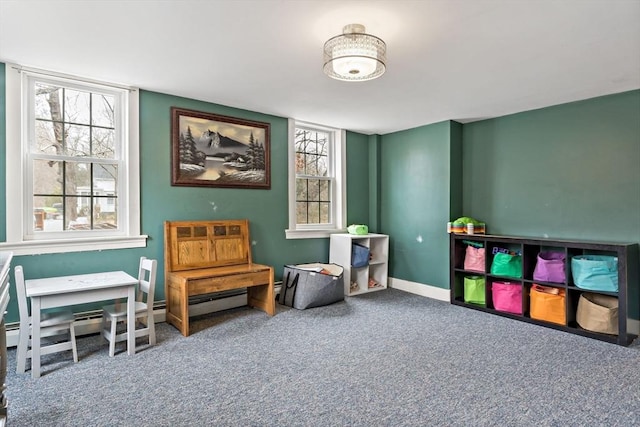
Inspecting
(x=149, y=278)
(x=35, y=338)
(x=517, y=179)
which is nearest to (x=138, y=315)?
(x=149, y=278)

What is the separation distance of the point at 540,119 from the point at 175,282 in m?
4.32

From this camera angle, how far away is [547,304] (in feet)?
12.2

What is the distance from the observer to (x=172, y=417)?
2.06 meters

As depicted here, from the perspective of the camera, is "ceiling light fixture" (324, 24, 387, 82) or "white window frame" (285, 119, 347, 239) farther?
"white window frame" (285, 119, 347, 239)

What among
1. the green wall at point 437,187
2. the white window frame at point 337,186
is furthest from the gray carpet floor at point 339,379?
the white window frame at point 337,186

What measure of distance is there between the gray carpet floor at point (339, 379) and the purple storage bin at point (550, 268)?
0.51 m

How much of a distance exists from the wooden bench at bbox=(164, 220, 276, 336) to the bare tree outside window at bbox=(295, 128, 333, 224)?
1.09 meters

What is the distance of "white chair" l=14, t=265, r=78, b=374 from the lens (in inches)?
99.8

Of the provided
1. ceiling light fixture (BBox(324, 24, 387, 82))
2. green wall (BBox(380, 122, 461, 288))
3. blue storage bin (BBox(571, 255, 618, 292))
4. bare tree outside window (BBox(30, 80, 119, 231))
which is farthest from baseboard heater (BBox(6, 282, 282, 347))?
blue storage bin (BBox(571, 255, 618, 292))

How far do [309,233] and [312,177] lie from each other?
80 centimetres

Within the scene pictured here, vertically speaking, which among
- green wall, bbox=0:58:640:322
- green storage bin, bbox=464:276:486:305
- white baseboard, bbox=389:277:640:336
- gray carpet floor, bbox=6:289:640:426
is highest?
green wall, bbox=0:58:640:322

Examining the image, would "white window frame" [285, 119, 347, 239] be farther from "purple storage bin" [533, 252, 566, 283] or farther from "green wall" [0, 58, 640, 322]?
"purple storage bin" [533, 252, 566, 283]

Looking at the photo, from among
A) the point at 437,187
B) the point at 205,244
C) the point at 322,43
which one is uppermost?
the point at 322,43

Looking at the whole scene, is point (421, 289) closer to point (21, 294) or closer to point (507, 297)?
point (507, 297)
